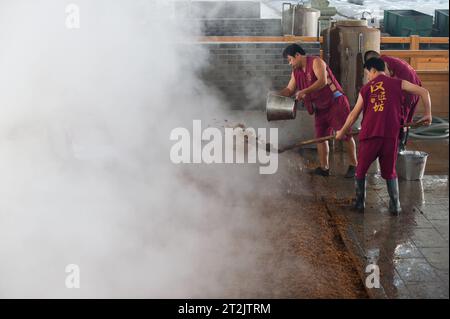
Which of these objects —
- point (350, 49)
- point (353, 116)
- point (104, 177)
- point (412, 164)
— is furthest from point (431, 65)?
point (104, 177)

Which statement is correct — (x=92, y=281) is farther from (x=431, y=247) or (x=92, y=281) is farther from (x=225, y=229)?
(x=431, y=247)

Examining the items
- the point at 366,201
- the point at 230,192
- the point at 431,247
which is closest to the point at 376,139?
the point at 366,201

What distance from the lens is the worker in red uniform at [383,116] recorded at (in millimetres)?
5379

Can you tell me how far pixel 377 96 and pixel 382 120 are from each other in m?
0.23

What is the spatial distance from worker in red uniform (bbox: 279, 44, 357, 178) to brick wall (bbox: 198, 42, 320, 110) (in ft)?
3.92

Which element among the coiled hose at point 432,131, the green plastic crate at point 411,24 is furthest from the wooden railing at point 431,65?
→ the green plastic crate at point 411,24

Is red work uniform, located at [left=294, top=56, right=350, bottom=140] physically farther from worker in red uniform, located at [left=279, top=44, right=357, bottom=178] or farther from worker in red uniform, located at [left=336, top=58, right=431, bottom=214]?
worker in red uniform, located at [left=336, top=58, right=431, bottom=214]

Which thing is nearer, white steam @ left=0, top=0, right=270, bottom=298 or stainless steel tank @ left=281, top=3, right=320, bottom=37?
white steam @ left=0, top=0, right=270, bottom=298

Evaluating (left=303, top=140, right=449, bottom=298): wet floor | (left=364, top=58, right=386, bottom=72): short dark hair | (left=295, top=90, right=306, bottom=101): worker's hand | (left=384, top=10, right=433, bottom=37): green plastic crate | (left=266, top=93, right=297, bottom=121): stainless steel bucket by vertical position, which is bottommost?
(left=303, top=140, right=449, bottom=298): wet floor

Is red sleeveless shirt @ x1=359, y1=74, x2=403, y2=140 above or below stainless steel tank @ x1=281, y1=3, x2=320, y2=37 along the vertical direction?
below

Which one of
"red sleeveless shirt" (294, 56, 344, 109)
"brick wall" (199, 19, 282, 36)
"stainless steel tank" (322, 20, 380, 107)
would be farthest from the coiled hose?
"brick wall" (199, 19, 282, 36)

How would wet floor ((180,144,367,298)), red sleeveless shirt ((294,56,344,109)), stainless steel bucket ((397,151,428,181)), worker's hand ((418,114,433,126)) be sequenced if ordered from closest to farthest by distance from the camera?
wet floor ((180,144,367,298))
worker's hand ((418,114,433,126))
stainless steel bucket ((397,151,428,181))
red sleeveless shirt ((294,56,344,109))

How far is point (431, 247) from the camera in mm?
4828

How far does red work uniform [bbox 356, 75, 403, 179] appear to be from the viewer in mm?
5387
